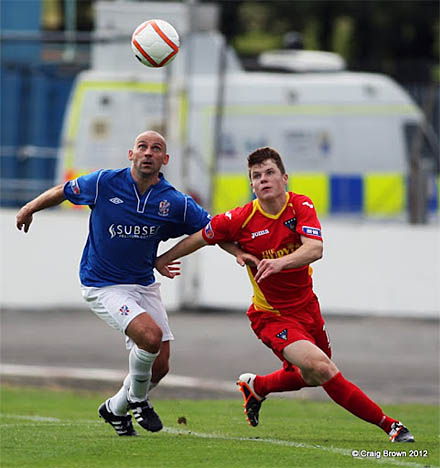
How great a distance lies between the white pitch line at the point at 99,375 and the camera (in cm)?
1349

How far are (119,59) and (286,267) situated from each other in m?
10.8

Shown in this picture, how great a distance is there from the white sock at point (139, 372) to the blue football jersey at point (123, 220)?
0.56 m

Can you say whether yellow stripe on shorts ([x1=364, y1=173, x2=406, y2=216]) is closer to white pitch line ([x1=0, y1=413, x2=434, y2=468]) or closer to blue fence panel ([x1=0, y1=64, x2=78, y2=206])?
blue fence panel ([x1=0, y1=64, x2=78, y2=206])

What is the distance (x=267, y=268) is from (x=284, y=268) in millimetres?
117

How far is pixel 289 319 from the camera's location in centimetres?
871

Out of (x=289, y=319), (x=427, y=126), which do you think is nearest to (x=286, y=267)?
(x=289, y=319)

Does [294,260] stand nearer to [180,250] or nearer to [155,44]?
[180,250]

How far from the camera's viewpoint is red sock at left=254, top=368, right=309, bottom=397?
925cm

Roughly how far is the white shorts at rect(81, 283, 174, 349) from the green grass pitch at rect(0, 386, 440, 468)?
2.56 ft

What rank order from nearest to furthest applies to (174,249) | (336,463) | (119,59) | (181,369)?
1. (336,463)
2. (174,249)
3. (181,369)
4. (119,59)

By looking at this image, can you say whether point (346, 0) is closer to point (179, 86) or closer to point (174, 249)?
point (179, 86)

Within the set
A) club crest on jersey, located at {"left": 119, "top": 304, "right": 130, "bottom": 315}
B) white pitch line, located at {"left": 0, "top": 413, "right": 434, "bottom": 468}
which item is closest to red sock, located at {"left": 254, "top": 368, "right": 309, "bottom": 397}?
white pitch line, located at {"left": 0, "top": 413, "right": 434, "bottom": 468}

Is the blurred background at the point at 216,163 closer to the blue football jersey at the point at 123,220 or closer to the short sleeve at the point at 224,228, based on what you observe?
the blue football jersey at the point at 123,220

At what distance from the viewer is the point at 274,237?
8625mm
